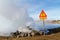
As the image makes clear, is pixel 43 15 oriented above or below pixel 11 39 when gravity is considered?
above

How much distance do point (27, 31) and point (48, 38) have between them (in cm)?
426

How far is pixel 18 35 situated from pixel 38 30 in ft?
9.96

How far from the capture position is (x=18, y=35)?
2169 cm

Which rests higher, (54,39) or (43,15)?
(43,15)

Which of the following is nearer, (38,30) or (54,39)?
(54,39)

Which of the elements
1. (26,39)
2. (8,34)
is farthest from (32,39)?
(8,34)

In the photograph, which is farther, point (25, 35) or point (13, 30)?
point (13, 30)

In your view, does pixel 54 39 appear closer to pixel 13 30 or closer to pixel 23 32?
pixel 23 32

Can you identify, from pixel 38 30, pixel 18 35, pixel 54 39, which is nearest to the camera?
pixel 54 39

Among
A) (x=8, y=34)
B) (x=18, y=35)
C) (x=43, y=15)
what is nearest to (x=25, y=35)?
(x=18, y=35)

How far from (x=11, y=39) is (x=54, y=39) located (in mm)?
4221

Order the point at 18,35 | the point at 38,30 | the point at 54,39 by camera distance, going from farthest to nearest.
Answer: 1. the point at 38,30
2. the point at 18,35
3. the point at 54,39

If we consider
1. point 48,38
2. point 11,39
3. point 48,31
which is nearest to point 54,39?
point 48,38

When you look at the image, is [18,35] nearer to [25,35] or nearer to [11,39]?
[25,35]
